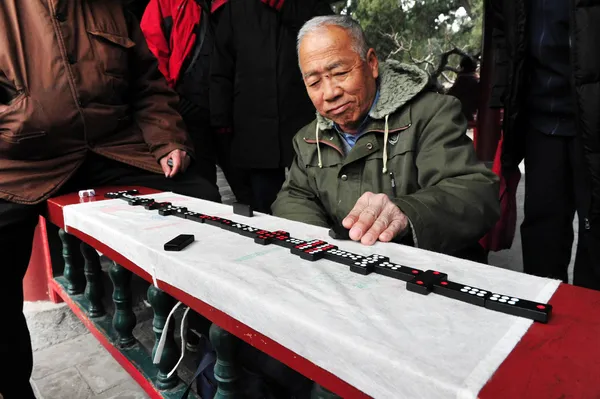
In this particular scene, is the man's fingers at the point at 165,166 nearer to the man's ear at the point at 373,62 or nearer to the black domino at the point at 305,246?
the man's ear at the point at 373,62

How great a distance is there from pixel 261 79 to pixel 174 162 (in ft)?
2.41

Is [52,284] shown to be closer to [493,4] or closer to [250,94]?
[250,94]

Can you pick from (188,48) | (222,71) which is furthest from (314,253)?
(188,48)

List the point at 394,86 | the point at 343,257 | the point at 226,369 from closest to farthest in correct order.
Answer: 1. the point at 343,257
2. the point at 226,369
3. the point at 394,86

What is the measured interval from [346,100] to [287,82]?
3.44 ft

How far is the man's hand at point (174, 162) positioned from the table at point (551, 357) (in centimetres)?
131

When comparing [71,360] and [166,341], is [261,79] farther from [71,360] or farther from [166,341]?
[71,360]

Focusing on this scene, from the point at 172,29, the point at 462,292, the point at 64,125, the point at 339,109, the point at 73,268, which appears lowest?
the point at 73,268

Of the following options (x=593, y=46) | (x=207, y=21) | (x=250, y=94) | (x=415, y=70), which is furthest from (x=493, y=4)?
(x=207, y=21)

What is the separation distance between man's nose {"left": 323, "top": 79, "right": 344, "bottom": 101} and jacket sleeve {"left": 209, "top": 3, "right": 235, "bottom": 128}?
1.19 metres

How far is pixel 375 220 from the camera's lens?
1.06 meters

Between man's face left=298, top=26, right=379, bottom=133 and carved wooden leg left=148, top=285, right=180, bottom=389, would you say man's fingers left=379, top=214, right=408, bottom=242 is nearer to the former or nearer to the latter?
man's face left=298, top=26, right=379, bottom=133

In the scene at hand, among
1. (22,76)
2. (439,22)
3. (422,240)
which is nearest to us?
(422,240)

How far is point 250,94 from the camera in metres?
2.41
